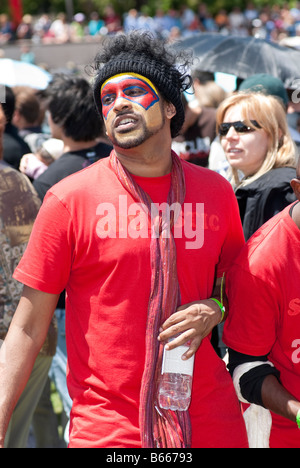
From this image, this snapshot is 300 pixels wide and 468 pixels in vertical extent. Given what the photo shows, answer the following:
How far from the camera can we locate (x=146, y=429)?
228 centimetres

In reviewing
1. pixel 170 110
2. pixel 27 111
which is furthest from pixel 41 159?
pixel 170 110

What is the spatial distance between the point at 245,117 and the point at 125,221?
1547mm

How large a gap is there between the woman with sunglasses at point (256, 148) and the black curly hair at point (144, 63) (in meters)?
0.96

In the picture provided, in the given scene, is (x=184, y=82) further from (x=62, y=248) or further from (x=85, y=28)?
(x=85, y=28)

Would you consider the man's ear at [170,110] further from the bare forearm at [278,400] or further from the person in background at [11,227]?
the person in background at [11,227]

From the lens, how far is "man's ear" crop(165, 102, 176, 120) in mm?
2586

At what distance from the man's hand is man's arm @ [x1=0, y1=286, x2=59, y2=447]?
41 centimetres

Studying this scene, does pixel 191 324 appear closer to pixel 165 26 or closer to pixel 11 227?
pixel 11 227

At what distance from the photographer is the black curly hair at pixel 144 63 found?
8.18ft

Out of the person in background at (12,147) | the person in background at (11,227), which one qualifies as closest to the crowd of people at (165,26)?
the person in background at (12,147)

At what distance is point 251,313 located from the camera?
96.1 inches

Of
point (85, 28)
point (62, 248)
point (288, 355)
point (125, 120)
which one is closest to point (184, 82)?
point (125, 120)

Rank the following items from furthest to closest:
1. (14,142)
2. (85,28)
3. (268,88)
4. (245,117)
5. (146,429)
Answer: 1. (85,28)
2. (14,142)
3. (268,88)
4. (245,117)
5. (146,429)

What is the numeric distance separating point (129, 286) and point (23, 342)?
400 millimetres
